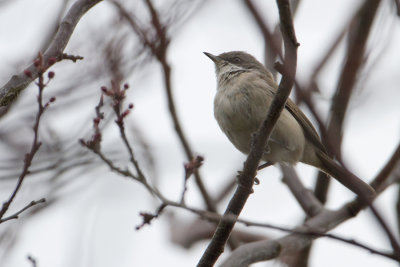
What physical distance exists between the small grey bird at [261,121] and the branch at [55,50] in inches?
95.6

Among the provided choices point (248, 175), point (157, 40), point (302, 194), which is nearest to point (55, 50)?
point (248, 175)

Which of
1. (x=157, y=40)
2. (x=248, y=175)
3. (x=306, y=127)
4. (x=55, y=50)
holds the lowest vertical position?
(x=306, y=127)

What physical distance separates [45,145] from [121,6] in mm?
1640

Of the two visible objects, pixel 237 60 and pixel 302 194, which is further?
pixel 237 60

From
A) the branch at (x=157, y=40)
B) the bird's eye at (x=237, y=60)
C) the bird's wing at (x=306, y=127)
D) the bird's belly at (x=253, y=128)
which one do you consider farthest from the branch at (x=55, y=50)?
the bird's eye at (x=237, y=60)

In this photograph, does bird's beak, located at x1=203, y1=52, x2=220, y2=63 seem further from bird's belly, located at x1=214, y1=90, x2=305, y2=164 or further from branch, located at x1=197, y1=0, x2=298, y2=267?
branch, located at x1=197, y1=0, x2=298, y2=267

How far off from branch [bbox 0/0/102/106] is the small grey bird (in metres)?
2.43

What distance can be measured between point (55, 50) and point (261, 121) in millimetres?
2686

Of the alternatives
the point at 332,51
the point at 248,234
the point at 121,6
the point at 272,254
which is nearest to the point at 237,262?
the point at 272,254

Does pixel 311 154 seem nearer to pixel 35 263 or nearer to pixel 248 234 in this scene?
pixel 248 234

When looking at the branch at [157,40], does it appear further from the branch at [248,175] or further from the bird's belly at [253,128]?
the branch at [248,175]

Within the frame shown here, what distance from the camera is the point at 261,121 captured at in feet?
18.4

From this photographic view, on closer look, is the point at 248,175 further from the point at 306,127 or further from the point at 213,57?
the point at 213,57

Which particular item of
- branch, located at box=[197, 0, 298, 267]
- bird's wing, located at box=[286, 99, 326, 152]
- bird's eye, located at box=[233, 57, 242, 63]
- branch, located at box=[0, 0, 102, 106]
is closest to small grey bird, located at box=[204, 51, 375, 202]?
bird's wing, located at box=[286, 99, 326, 152]
